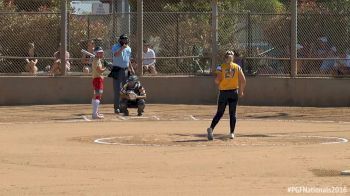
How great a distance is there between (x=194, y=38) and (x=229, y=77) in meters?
10.4

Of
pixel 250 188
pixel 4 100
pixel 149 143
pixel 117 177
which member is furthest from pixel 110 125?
pixel 250 188

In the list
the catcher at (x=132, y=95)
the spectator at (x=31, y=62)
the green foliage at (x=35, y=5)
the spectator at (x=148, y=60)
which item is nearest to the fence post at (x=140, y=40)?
the spectator at (x=148, y=60)

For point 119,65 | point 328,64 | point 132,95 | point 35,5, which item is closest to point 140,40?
point 119,65

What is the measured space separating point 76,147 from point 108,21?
1222 centimetres

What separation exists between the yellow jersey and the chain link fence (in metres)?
9.05

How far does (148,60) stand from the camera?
28.2 metres

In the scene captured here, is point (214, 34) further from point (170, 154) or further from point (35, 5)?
point (35, 5)

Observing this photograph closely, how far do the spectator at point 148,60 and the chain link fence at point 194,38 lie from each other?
0.30 m

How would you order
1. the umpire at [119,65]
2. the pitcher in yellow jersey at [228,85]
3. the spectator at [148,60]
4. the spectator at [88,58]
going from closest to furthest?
1. the pitcher in yellow jersey at [228,85]
2. the umpire at [119,65]
3. the spectator at [88,58]
4. the spectator at [148,60]

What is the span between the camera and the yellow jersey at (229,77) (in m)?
18.4

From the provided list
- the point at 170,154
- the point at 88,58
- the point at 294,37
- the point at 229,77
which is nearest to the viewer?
the point at 170,154

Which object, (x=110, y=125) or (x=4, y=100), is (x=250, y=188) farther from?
(x=4, y=100)

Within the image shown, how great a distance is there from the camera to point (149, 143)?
17.7 metres

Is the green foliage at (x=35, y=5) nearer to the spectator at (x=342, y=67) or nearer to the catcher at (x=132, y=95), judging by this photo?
the catcher at (x=132, y=95)
